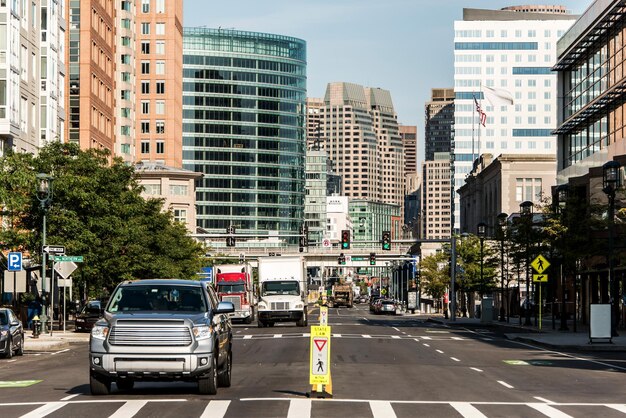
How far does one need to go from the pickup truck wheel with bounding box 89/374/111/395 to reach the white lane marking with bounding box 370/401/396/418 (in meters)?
4.55

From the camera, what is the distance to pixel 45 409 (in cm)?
1873

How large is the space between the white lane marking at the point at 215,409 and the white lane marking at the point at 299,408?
1.01 metres

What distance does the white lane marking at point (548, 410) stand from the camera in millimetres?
18516

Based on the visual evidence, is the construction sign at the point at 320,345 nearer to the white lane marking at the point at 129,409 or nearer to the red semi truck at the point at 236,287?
the white lane marking at the point at 129,409

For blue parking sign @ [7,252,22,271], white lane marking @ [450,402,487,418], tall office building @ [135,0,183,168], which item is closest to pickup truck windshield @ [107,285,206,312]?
white lane marking @ [450,402,487,418]

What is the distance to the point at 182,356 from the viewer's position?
1955cm

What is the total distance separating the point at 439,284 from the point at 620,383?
303 ft

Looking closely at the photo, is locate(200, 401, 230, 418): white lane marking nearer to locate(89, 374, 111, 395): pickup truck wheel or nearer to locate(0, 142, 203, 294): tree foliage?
locate(89, 374, 111, 395): pickup truck wheel

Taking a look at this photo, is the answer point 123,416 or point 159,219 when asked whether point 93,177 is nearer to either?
point 159,219

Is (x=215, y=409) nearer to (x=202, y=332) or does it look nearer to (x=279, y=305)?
(x=202, y=332)

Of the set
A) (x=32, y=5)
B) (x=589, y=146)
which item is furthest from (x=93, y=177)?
(x=589, y=146)

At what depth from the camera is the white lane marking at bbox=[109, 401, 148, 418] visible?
17.6m

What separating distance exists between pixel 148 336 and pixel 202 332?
0.90 metres

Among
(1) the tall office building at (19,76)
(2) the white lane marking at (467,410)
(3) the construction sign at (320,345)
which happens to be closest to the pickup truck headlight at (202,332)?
(3) the construction sign at (320,345)
